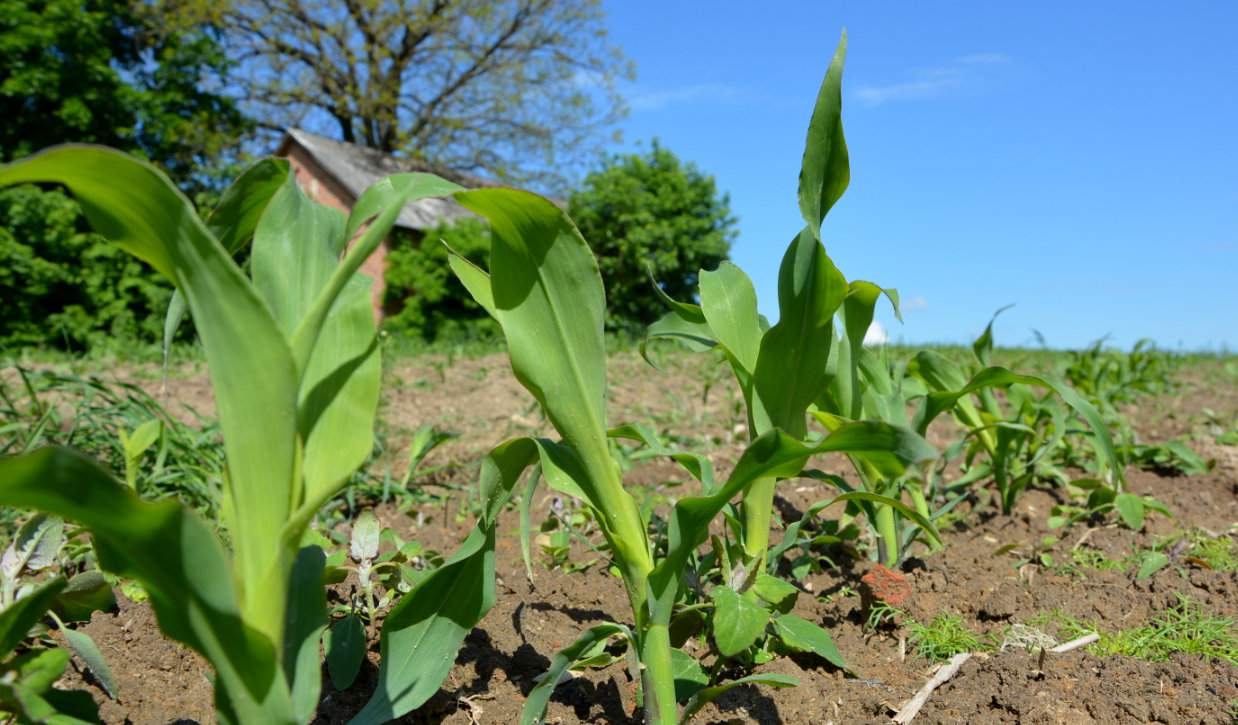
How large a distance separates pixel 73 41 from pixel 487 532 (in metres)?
18.2

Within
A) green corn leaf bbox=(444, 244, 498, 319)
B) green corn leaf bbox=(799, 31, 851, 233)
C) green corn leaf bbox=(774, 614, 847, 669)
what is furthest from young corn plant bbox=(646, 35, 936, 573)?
green corn leaf bbox=(444, 244, 498, 319)

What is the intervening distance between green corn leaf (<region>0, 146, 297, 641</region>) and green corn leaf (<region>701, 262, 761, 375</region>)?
2.78ft

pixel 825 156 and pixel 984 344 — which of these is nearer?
pixel 825 156

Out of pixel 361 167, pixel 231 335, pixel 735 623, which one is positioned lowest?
pixel 735 623

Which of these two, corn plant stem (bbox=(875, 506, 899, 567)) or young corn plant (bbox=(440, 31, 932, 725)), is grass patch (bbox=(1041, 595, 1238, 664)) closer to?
corn plant stem (bbox=(875, 506, 899, 567))

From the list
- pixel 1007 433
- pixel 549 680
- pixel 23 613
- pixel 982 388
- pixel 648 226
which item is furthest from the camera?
pixel 648 226

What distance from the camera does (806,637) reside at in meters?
1.43

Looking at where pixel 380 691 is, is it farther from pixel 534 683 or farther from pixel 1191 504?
pixel 1191 504

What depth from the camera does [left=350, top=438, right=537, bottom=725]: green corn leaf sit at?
122 centimetres

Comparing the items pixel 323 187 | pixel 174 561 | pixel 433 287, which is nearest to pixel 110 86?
pixel 323 187

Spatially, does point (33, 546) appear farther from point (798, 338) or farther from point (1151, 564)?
point (1151, 564)

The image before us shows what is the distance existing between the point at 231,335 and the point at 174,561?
0.24m

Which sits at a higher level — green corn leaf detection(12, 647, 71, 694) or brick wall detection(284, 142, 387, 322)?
brick wall detection(284, 142, 387, 322)

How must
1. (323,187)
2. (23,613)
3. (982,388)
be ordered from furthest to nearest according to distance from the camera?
(323,187) → (982,388) → (23,613)
